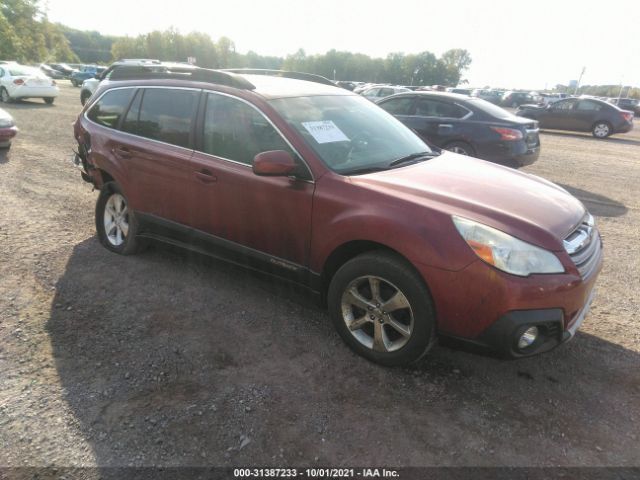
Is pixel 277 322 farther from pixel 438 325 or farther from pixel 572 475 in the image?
pixel 572 475

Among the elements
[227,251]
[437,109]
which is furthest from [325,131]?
[437,109]

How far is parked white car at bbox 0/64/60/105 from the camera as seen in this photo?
1794cm

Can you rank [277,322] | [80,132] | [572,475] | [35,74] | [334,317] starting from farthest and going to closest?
1. [35,74]
2. [80,132]
3. [277,322]
4. [334,317]
5. [572,475]

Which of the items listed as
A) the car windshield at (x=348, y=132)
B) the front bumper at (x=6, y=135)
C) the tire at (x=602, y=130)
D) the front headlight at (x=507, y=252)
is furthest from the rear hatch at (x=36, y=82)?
the tire at (x=602, y=130)

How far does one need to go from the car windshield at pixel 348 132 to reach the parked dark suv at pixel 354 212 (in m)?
0.01

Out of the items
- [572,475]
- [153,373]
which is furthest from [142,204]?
[572,475]

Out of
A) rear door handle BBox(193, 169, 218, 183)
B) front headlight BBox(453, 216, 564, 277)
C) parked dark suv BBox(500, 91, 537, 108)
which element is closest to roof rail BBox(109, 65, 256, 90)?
rear door handle BBox(193, 169, 218, 183)

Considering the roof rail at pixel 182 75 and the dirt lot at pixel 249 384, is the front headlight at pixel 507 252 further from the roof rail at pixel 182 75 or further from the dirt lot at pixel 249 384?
the roof rail at pixel 182 75

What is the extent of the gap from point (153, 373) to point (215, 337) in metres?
0.53

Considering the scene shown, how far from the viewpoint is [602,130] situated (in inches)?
707

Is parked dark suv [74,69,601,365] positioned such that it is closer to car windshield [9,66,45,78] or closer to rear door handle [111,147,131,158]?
rear door handle [111,147,131,158]

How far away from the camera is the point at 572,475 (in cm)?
226

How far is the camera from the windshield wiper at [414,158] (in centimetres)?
346

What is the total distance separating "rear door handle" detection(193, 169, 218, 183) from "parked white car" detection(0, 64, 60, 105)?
1867cm
